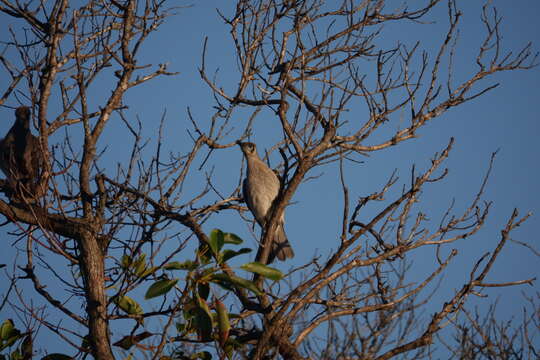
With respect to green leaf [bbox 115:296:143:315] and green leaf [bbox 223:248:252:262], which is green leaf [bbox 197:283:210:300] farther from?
green leaf [bbox 115:296:143:315]

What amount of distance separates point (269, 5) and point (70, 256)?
233 centimetres

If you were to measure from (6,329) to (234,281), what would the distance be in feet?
4.58

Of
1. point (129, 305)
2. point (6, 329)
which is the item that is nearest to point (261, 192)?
point (129, 305)

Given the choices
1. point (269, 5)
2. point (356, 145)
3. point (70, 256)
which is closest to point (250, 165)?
point (269, 5)

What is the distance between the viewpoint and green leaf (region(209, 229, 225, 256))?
256 cm

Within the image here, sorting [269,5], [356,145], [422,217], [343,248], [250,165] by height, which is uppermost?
[250,165]

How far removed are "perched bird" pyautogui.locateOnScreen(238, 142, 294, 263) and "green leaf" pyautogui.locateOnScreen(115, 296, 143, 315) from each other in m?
2.35

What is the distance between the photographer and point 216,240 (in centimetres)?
257

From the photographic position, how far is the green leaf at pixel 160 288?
2480mm

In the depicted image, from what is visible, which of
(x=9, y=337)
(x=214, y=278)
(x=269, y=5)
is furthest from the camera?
(x=269, y=5)

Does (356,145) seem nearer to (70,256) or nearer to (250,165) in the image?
(70,256)

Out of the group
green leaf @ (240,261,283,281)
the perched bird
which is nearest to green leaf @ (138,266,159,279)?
Answer: green leaf @ (240,261,283,281)

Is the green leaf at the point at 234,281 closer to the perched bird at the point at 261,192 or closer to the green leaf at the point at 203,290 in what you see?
the green leaf at the point at 203,290

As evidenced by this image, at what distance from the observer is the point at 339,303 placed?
375cm
